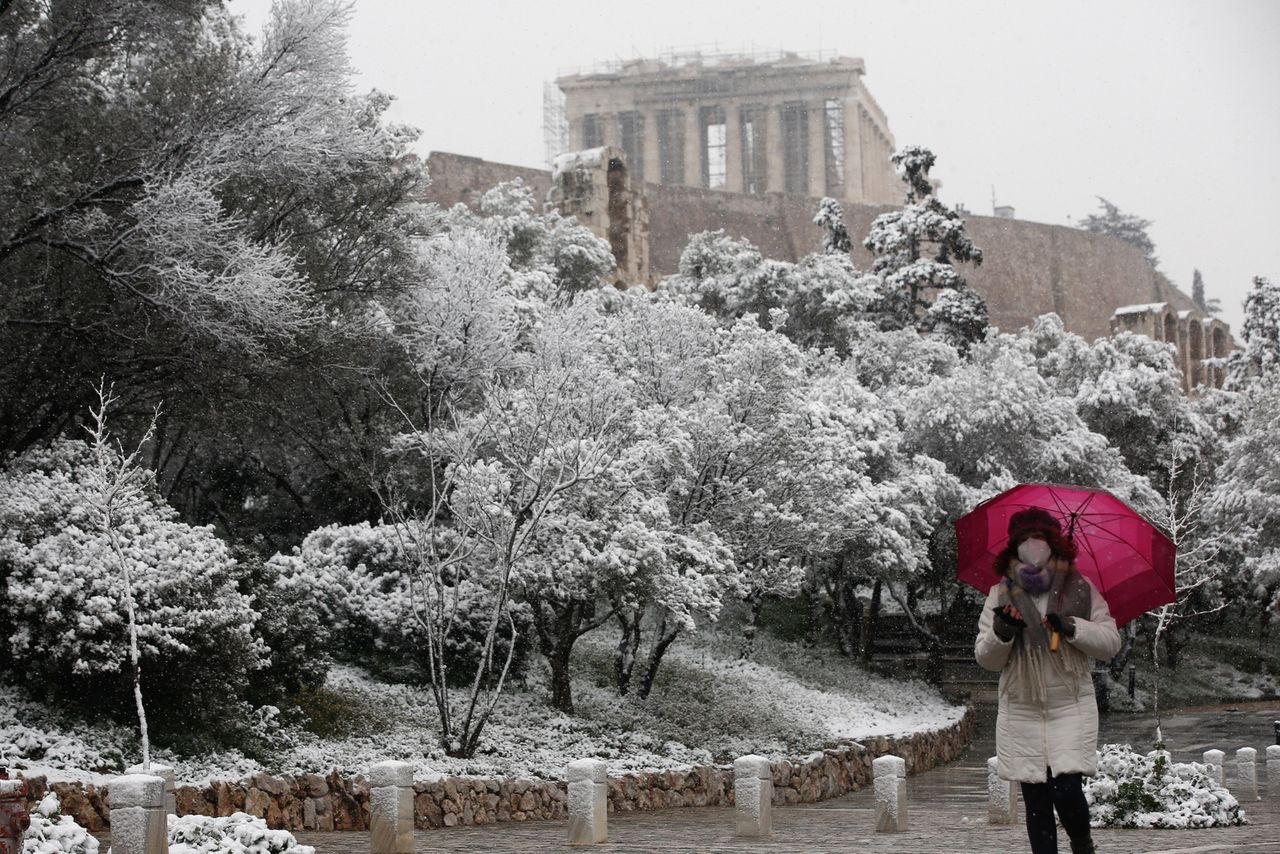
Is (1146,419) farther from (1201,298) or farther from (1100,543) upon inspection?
(1201,298)

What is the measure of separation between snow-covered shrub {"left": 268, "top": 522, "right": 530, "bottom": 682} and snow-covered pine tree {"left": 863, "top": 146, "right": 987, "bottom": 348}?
76.0 feet

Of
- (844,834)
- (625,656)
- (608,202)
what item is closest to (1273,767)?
(625,656)

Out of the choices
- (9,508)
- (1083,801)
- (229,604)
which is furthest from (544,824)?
(1083,801)

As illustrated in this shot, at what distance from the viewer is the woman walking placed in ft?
19.4

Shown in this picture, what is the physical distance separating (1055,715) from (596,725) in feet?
34.5

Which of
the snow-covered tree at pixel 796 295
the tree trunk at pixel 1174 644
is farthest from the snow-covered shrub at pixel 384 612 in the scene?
the tree trunk at pixel 1174 644

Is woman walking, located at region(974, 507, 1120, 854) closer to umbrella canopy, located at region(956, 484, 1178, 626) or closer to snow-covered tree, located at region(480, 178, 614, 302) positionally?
umbrella canopy, located at region(956, 484, 1178, 626)

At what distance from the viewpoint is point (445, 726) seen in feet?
45.8

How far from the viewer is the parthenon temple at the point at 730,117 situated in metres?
88.1

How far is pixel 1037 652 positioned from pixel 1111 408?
2836cm

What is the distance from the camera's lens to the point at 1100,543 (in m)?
7.35

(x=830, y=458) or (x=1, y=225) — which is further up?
(x=1, y=225)

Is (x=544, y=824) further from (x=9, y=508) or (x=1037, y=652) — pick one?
(x=1037, y=652)

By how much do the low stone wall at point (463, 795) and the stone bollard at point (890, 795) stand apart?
3.35m
